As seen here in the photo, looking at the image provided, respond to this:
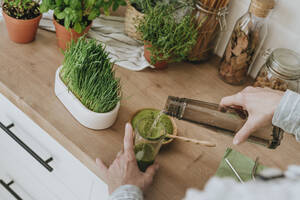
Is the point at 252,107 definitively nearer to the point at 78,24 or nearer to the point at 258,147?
the point at 258,147

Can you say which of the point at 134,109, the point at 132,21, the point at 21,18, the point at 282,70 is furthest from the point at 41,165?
the point at 282,70

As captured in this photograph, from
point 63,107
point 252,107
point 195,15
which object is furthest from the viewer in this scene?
point 195,15

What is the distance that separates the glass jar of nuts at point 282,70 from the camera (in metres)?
0.98

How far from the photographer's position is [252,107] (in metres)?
0.85

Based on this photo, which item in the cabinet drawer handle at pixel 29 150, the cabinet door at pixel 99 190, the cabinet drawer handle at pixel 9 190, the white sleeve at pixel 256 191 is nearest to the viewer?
the white sleeve at pixel 256 191

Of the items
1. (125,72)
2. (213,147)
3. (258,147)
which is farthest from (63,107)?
(258,147)

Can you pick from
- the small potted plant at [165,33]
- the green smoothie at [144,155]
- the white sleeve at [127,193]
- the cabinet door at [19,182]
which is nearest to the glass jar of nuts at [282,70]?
the small potted plant at [165,33]

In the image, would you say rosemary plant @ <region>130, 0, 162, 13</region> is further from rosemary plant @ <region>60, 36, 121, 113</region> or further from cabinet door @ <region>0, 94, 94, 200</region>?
cabinet door @ <region>0, 94, 94, 200</region>

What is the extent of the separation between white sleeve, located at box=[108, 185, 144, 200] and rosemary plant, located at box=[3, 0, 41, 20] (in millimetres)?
655

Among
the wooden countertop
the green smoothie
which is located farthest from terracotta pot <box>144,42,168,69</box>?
the green smoothie

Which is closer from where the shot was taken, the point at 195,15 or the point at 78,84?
the point at 78,84

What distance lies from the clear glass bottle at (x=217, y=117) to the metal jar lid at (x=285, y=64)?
0.69 ft

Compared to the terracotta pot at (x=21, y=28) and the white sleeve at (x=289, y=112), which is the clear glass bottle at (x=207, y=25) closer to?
the white sleeve at (x=289, y=112)

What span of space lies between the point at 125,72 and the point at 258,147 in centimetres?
49
